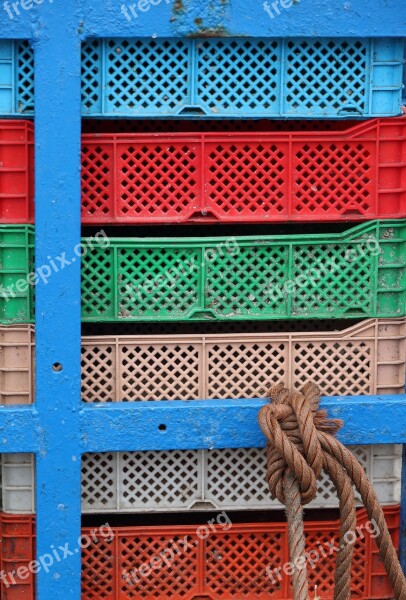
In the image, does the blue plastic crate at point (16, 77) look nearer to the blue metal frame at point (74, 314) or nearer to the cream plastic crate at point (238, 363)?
the blue metal frame at point (74, 314)

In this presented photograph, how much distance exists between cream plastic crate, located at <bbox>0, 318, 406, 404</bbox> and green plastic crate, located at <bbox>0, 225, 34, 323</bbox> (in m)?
0.14

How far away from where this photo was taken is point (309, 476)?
2.97 metres

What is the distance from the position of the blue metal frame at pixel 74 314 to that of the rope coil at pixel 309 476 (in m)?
0.19

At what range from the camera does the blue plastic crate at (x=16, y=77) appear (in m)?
3.15

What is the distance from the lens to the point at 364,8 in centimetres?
313

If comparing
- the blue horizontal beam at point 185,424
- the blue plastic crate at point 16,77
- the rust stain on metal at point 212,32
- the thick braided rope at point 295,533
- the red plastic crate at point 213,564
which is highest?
the rust stain on metal at point 212,32

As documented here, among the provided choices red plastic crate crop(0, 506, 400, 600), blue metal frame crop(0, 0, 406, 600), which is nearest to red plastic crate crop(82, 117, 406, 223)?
blue metal frame crop(0, 0, 406, 600)

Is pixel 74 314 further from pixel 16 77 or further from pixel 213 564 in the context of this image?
pixel 213 564

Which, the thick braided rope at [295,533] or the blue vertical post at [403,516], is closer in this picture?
the thick braided rope at [295,533]

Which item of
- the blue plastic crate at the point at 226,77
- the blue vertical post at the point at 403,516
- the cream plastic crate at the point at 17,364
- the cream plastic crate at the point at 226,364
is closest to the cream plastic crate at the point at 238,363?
the cream plastic crate at the point at 226,364

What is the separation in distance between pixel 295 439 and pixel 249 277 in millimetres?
714

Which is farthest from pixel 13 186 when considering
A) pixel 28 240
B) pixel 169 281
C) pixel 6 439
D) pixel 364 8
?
pixel 364 8

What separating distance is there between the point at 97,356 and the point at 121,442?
0.38 meters

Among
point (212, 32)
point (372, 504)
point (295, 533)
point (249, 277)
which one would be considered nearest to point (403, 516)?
point (372, 504)
